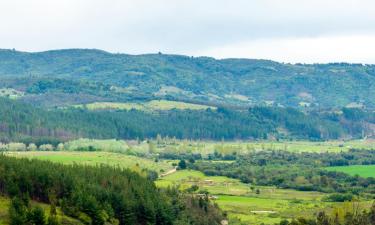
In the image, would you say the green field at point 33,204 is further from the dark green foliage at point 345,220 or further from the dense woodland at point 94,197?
the dark green foliage at point 345,220

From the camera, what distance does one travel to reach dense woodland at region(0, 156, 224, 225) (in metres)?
112

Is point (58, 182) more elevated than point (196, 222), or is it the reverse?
point (58, 182)

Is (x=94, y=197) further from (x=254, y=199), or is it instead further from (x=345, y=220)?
(x=254, y=199)

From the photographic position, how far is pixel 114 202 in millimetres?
122438

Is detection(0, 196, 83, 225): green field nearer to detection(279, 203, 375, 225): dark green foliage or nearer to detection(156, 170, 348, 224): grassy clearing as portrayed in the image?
detection(279, 203, 375, 225): dark green foliage

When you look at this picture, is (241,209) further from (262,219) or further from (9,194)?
(9,194)

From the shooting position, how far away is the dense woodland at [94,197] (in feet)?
368

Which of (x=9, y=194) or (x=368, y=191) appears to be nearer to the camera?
(x=9, y=194)

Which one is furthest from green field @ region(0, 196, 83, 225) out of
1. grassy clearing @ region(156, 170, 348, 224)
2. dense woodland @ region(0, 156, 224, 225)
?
grassy clearing @ region(156, 170, 348, 224)

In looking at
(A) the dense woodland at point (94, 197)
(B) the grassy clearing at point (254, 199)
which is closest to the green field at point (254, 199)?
(B) the grassy clearing at point (254, 199)

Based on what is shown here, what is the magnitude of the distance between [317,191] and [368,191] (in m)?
11.6

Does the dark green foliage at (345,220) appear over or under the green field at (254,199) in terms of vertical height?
over

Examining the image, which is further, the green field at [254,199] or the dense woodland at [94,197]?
the green field at [254,199]

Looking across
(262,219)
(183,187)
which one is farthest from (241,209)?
(183,187)
